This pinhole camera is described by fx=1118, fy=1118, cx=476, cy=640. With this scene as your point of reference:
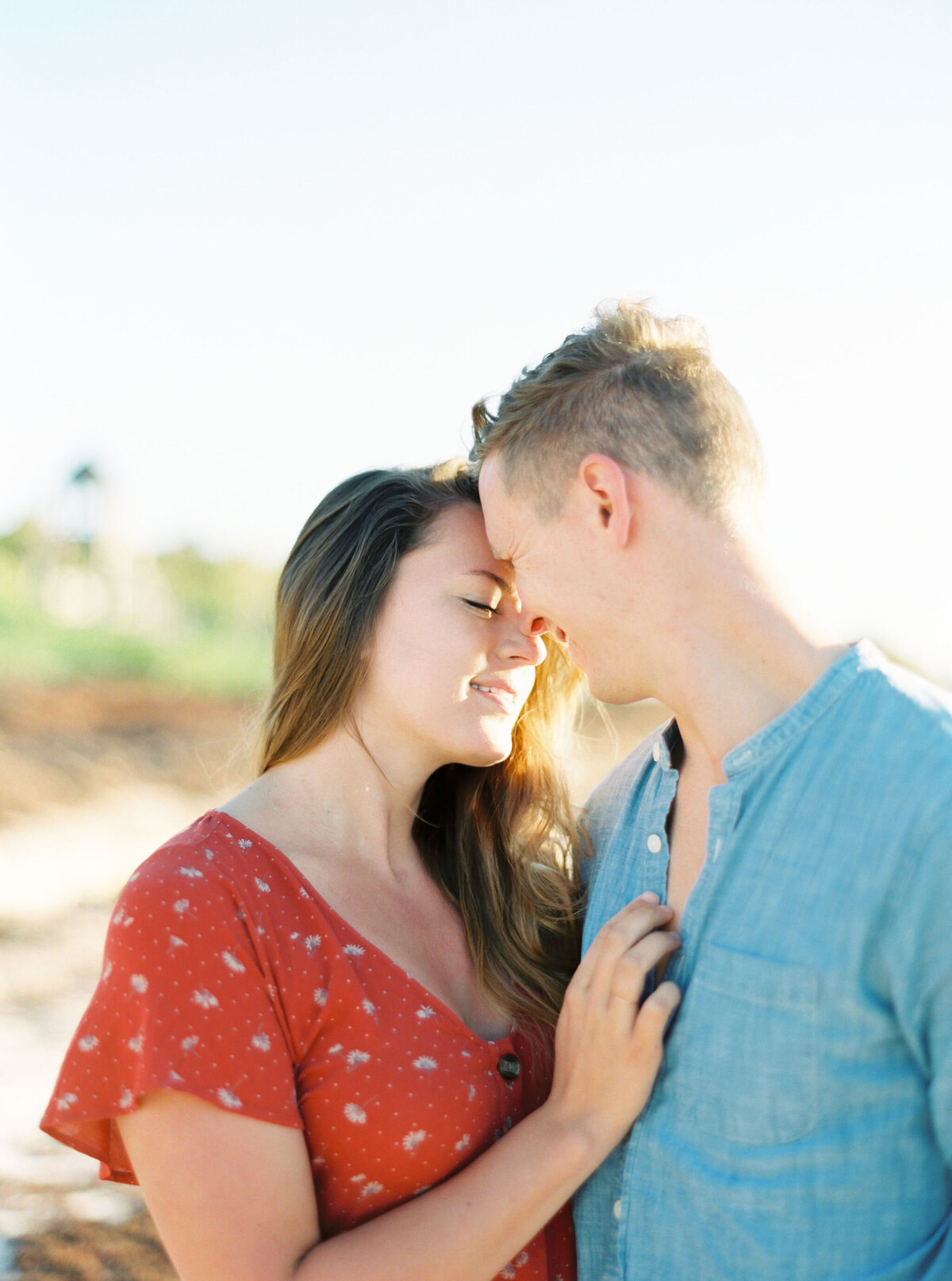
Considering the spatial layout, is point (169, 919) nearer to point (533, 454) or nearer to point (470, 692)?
point (470, 692)

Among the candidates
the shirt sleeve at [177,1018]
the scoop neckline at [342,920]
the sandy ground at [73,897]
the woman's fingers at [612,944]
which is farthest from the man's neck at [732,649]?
the sandy ground at [73,897]

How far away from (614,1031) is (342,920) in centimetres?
52

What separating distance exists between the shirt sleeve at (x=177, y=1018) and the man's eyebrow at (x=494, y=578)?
85 cm

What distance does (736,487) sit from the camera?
6.11 ft

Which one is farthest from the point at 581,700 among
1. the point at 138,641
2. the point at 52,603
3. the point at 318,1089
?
the point at 52,603

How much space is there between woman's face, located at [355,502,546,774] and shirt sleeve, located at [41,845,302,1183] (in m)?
0.60

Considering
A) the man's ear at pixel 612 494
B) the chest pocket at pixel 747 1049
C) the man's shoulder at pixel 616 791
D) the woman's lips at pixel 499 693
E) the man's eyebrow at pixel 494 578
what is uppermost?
the man's ear at pixel 612 494

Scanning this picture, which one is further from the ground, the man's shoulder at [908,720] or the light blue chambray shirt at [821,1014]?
the man's shoulder at [908,720]

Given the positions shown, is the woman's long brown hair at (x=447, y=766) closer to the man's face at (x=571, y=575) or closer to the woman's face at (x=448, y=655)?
the woman's face at (x=448, y=655)

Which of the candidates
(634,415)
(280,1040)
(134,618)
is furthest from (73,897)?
(134,618)

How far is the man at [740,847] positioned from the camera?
5.08 ft

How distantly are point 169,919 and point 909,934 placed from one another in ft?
3.56

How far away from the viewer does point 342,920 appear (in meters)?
1.99

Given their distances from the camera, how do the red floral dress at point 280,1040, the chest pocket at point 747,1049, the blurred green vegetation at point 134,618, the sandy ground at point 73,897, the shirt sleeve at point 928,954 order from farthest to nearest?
1. the blurred green vegetation at point 134,618
2. the sandy ground at point 73,897
3. the red floral dress at point 280,1040
4. the chest pocket at point 747,1049
5. the shirt sleeve at point 928,954
